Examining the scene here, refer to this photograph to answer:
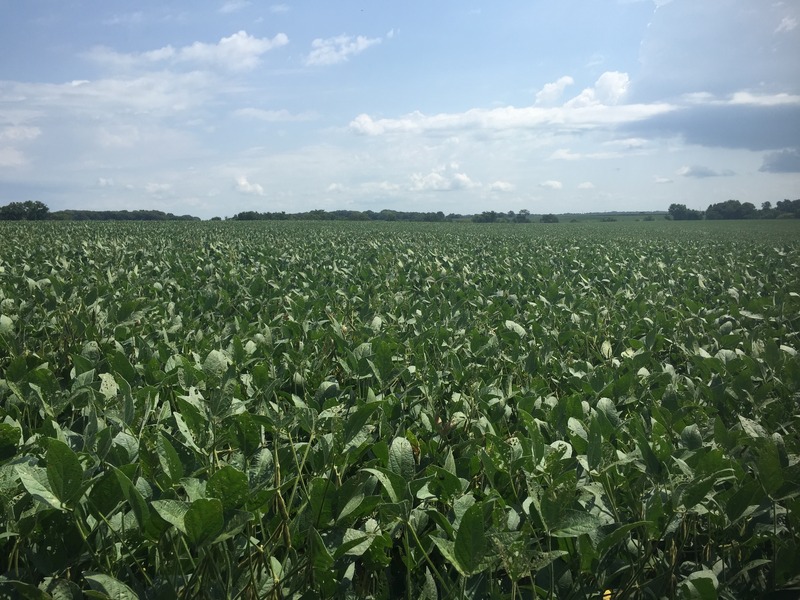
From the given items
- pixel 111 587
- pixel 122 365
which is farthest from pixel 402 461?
pixel 122 365

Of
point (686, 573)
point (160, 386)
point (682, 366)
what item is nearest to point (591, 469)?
point (686, 573)

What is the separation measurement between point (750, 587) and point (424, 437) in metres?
1.16

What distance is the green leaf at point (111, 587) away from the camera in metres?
1.23

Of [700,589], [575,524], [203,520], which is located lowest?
[700,589]

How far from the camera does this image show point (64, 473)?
4.01 feet

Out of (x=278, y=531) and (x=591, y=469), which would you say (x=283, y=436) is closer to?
(x=278, y=531)

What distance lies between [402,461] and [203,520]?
60 cm

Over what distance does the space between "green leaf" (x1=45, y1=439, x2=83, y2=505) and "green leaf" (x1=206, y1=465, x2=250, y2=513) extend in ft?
0.94

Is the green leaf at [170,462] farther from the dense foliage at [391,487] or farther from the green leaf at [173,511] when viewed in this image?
the green leaf at [173,511]

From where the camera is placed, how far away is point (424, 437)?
2.31 metres

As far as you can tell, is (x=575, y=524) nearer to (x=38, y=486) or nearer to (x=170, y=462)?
(x=170, y=462)

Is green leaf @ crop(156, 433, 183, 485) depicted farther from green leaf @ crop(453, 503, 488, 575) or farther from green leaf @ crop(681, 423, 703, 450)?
green leaf @ crop(681, 423, 703, 450)

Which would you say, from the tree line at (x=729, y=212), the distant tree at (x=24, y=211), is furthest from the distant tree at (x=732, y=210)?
the distant tree at (x=24, y=211)

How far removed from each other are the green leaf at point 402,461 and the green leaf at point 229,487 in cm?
46
